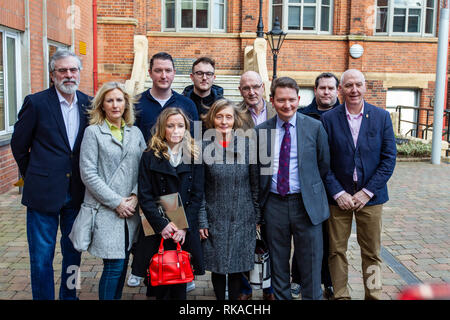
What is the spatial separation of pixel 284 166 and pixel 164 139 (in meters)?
0.95

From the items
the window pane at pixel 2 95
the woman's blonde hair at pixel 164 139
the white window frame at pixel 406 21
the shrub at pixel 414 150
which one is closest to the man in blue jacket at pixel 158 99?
the woman's blonde hair at pixel 164 139

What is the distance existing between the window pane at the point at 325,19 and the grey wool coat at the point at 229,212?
14.3 m

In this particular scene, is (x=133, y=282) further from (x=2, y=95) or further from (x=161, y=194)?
(x=2, y=95)

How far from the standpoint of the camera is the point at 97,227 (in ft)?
11.5

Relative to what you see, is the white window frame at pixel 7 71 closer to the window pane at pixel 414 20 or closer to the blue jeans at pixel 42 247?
the blue jeans at pixel 42 247

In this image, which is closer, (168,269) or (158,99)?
(168,269)

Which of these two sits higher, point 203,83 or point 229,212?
point 203,83

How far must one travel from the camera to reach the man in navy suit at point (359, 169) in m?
3.85

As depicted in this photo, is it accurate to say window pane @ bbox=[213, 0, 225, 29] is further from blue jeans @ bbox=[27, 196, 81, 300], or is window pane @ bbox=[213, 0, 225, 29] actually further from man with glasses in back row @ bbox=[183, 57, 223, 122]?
blue jeans @ bbox=[27, 196, 81, 300]

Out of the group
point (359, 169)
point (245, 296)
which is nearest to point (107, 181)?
point (245, 296)

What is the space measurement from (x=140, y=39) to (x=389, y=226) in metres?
10.2

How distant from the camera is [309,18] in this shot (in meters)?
16.8

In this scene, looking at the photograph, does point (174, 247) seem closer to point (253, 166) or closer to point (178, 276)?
point (178, 276)

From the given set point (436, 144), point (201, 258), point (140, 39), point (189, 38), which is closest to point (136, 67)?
point (140, 39)
